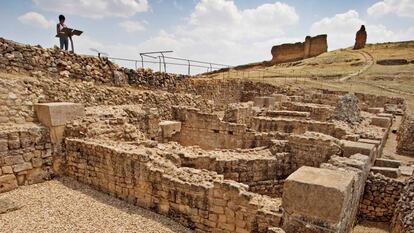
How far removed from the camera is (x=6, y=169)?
7.18m

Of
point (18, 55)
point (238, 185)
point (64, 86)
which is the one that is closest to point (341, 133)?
point (238, 185)

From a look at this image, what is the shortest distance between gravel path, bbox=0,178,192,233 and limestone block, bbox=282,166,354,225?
257 cm

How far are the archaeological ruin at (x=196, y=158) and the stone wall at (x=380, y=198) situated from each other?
0.02 m

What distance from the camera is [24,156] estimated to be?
754 cm

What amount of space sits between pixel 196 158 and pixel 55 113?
14.4 ft

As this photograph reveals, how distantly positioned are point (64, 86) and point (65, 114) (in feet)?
9.24

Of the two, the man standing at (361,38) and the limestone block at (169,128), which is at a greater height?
the man standing at (361,38)

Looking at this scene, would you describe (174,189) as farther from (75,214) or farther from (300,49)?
(300,49)

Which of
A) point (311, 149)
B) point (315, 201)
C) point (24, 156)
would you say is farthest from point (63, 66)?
point (315, 201)

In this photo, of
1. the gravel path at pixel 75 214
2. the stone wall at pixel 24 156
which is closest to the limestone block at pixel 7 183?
the stone wall at pixel 24 156

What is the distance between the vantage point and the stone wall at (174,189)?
525 centimetres

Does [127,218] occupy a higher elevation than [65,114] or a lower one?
lower

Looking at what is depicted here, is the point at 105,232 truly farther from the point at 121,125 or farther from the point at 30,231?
the point at 121,125

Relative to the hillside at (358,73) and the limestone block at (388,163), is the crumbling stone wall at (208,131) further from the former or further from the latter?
the hillside at (358,73)
